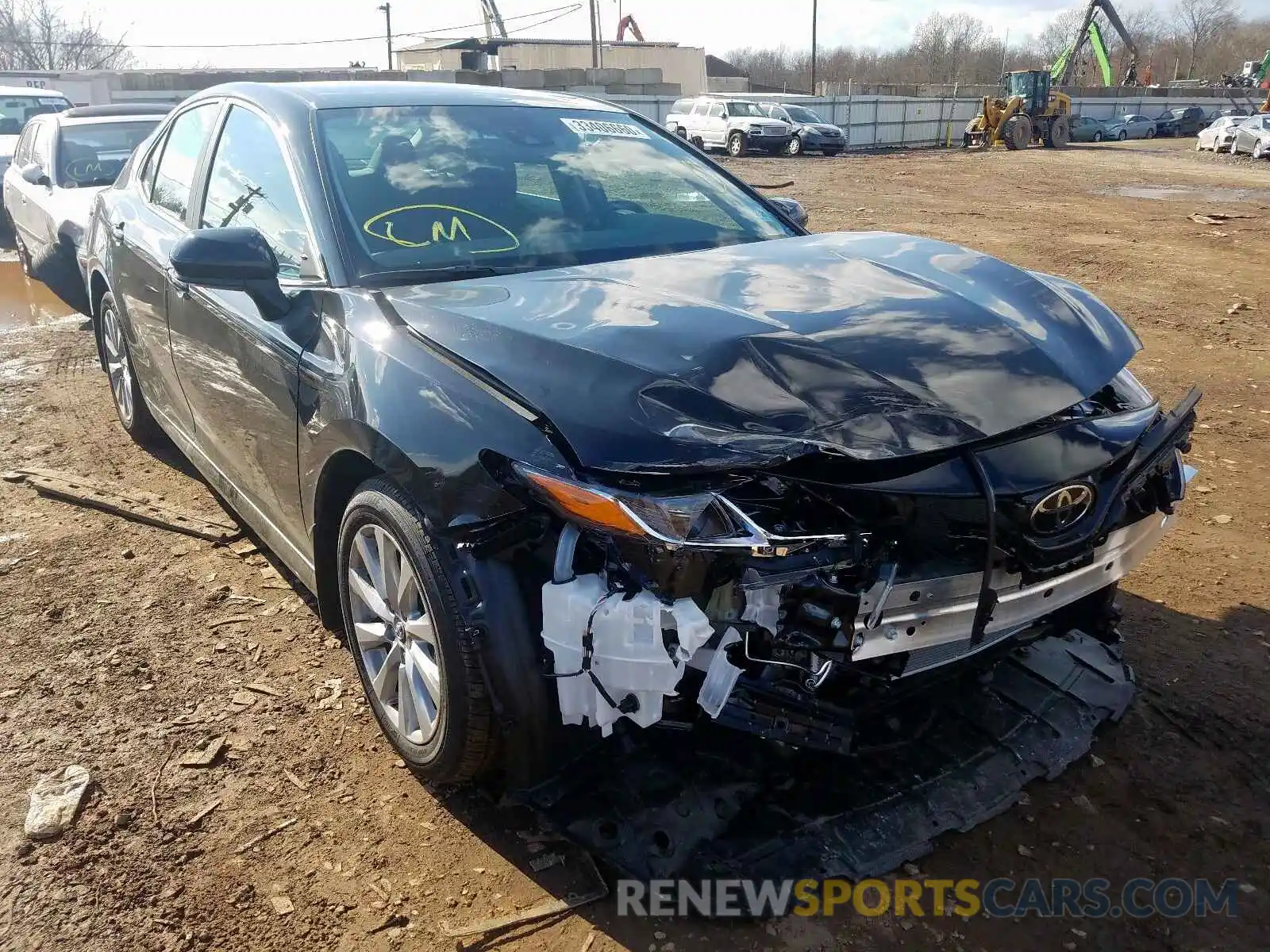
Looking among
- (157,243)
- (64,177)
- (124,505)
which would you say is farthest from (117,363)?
(64,177)

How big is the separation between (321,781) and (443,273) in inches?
57.5

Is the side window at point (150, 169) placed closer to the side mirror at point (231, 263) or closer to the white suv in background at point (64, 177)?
the side mirror at point (231, 263)

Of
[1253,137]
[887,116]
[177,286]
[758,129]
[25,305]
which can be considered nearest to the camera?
[177,286]

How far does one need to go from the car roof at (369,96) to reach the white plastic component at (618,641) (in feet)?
6.62

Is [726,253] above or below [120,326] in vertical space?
above

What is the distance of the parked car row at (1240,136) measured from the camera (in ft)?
98.2

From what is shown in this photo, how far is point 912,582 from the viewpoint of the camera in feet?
6.66

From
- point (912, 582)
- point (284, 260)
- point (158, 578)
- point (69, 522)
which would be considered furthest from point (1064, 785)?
point (69, 522)

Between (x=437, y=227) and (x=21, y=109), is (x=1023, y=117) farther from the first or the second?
(x=437, y=227)

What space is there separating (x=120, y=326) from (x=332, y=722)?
2769 millimetres

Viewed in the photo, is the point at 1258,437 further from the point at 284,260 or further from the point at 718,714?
the point at 284,260

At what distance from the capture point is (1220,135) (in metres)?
32.2

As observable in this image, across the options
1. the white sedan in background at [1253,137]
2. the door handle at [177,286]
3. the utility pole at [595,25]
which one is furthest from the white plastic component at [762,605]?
the utility pole at [595,25]

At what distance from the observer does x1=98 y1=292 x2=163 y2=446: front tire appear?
4.87 m
